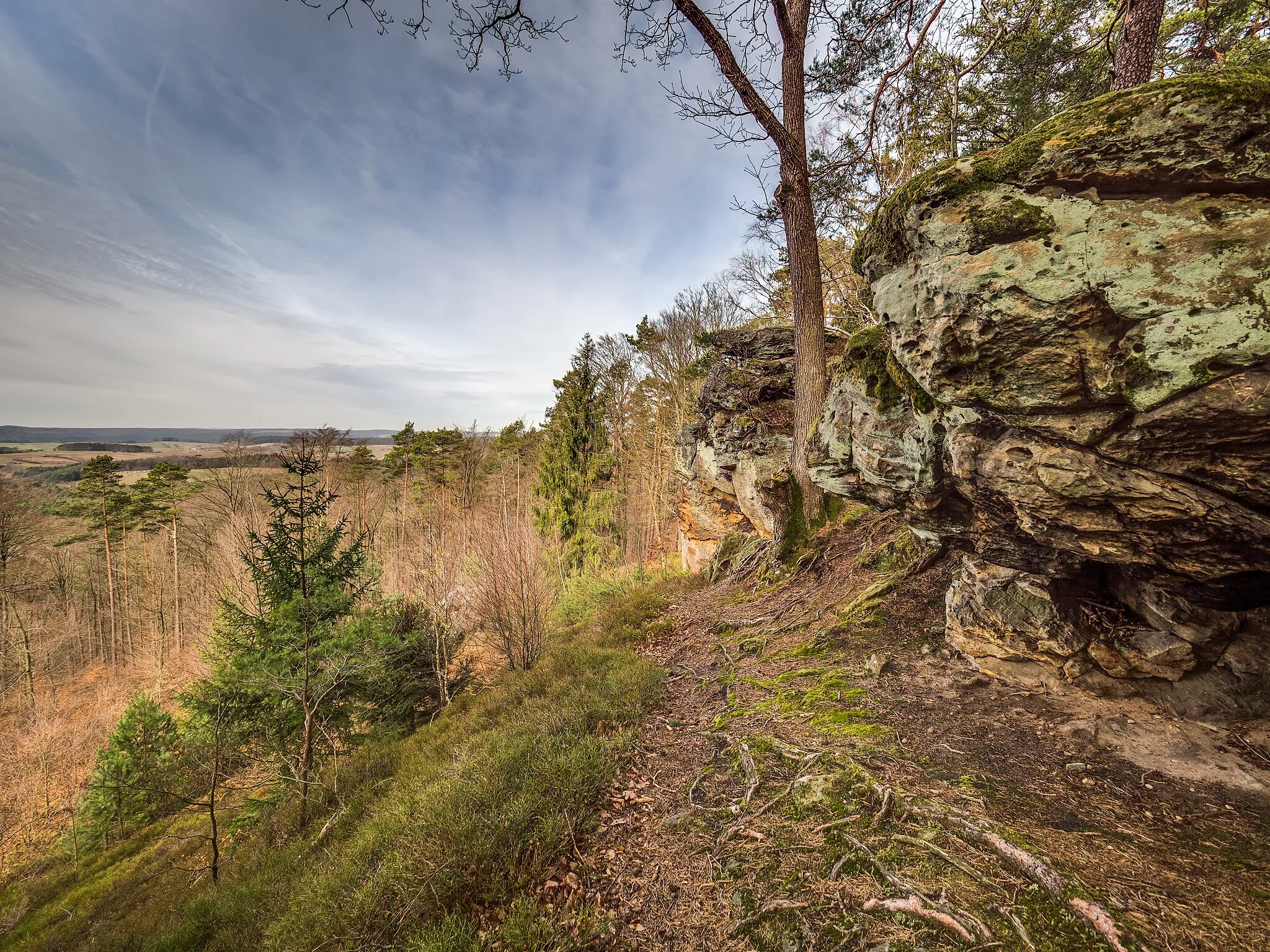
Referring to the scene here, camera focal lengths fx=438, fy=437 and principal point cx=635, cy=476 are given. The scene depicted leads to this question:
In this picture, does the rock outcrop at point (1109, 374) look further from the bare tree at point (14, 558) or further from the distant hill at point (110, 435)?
the distant hill at point (110, 435)

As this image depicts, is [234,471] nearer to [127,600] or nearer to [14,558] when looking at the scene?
[14,558]

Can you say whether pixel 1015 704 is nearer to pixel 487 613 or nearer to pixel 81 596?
pixel 487 613

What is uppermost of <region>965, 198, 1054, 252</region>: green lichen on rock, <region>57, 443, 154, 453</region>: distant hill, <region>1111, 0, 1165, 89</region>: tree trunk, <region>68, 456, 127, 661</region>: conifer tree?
<region>57, 443, 154, 453</region>: distant hill

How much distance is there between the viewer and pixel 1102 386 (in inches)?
98.0

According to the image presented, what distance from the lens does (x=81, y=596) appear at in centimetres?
2575

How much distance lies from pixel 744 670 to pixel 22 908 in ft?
65.0

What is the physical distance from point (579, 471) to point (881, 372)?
15921 mm

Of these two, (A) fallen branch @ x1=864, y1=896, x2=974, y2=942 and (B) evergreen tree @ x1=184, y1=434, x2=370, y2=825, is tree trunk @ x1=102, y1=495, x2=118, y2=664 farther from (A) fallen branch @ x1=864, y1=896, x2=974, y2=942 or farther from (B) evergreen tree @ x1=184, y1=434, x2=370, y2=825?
(A) fallen branch @ x1=864, y1=896, x2=974, y2=942

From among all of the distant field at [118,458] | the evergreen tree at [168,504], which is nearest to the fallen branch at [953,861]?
the distant field at [118,458]

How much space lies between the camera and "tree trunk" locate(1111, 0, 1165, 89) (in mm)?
3777

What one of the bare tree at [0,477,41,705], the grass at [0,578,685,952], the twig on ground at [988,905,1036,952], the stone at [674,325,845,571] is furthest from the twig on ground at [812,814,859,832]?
the bare tree at [0,477,41,705]

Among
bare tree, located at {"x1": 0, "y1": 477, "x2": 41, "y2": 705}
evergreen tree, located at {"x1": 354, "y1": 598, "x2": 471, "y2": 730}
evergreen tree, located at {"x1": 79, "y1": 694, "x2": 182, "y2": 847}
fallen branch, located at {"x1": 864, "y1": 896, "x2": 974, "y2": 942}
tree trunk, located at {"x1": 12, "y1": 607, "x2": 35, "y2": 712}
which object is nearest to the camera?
fallen branch, located at {"x1": 864, "y1": 896, "x2": 974, "y2": 942}

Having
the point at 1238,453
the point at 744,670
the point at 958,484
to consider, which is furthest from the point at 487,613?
the point at 1238,453

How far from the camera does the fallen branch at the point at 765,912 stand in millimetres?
2367
